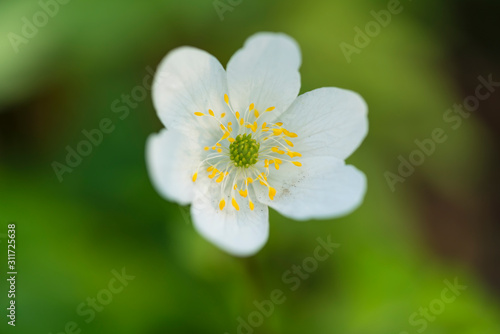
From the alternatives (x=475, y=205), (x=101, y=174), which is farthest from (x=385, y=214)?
(x=101, y=174)

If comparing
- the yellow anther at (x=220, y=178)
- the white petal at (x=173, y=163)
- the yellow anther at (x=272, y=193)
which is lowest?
the yellow anther at (x=272, y=193)

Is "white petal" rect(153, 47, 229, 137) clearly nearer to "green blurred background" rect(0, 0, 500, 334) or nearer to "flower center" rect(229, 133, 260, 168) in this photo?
"flower center" rect(229, 133, 260, 168)

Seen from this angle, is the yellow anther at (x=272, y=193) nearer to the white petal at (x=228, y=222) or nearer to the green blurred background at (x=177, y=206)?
the white petal at (x=228, y=222)

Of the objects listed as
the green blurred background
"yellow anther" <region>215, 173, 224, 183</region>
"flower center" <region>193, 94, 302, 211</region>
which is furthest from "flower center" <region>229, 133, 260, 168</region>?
the green blurred background

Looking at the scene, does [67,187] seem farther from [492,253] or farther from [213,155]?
[492,253]

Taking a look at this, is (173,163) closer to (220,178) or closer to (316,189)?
(220,178)

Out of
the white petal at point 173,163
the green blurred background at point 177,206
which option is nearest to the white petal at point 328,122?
the white petal at point 173,163
